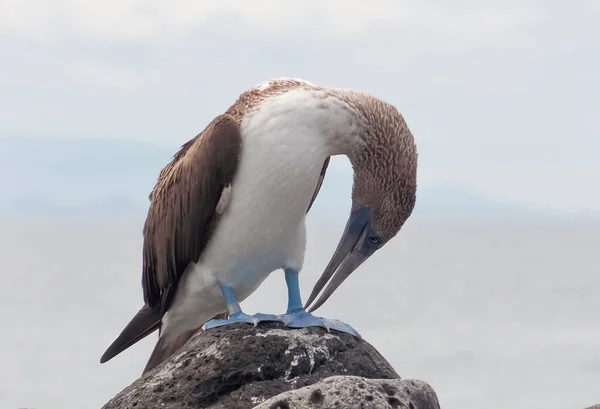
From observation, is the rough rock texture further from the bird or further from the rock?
the rock

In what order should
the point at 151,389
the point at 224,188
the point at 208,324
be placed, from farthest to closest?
the point at 224,188, the point at 208,324, the point at 151,389

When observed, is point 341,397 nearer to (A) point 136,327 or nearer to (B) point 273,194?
(B) point 273,194

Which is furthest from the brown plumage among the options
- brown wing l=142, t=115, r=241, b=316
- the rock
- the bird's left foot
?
the rock

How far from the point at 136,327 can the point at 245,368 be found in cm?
238

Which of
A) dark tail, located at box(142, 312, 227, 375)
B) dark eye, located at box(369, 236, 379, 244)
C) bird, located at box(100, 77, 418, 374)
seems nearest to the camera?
bird, located at box(100, 77, 418, 374)

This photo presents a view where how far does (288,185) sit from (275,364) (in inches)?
59.9

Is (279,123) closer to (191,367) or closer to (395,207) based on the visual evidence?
(395,207)

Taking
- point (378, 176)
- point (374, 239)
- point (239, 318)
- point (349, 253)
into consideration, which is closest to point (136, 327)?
point (239, 318)

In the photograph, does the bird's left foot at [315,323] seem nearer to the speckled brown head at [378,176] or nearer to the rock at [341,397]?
the speckled brown head at [378,176]

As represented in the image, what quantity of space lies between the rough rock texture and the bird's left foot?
0.30 feet

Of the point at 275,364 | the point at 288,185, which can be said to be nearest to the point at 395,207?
the point at 288,185

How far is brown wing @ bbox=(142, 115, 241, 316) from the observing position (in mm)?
8094

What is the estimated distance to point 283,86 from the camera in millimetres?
8250

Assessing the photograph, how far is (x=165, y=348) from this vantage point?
30.2ft
